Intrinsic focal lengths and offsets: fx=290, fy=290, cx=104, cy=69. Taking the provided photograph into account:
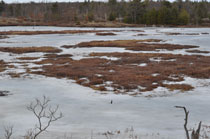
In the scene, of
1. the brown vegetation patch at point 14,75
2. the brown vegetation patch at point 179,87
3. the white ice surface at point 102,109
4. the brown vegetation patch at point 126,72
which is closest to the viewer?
the white ice surface at point 102,109

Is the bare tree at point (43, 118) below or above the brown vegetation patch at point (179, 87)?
above

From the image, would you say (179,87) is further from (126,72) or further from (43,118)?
(43,118)

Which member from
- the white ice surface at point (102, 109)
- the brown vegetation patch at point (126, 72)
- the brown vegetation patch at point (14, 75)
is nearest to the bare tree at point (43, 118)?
the white ice surface at point (102, 109)

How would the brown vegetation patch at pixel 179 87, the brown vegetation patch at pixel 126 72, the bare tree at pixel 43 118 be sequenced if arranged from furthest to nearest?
the brown vegetation patch at pixel 126 72 < the brown vegetation patch at pixel 179 87 < the bare tree at pixel 43 118

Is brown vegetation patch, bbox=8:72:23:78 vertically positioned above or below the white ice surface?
above

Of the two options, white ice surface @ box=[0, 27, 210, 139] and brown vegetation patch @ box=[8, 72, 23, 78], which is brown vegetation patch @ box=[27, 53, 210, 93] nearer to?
white ice surface @ box=[0, 27, 210, 139]

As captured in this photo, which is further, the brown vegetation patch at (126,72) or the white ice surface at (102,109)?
the brown vegetation patch at (126,72)

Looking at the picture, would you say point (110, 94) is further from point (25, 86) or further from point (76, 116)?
point (25, 86)

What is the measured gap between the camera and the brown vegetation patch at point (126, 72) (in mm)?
18125

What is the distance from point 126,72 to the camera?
72.4 feet

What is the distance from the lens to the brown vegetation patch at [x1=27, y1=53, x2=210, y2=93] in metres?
18.1

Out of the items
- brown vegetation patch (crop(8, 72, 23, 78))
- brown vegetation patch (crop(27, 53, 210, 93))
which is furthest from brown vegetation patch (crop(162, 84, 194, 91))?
brown vegetation patch (crop(8, 72, 23, 78))

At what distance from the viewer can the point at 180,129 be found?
10680mm

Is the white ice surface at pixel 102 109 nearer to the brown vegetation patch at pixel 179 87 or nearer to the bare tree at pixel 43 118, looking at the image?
the bare tree at pixel 43 118
